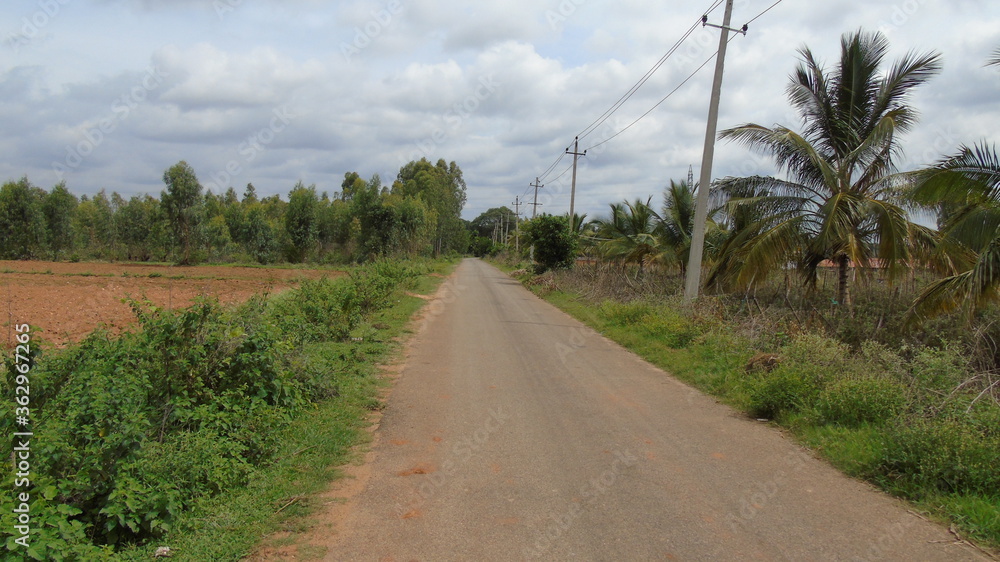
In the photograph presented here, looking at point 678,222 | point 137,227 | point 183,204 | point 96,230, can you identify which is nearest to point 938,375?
point 678,222

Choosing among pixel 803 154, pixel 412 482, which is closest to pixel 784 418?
pixel 412 482

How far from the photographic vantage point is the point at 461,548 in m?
3.71

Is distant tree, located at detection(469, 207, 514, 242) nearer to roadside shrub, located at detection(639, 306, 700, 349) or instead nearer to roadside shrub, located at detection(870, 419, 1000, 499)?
roadside shrub, located at detection(639, 306, 700, 349)

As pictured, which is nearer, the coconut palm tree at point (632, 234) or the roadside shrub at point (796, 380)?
the roadside shrub at point (796, 380)

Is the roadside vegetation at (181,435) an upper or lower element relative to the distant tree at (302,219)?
lower

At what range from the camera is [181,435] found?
4.68 m

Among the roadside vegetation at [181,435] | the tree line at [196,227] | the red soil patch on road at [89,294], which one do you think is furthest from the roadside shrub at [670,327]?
the tree line at [196,227]

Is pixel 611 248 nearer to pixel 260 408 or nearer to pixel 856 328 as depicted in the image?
pixel 856 328

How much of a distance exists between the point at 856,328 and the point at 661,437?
24.9 ft

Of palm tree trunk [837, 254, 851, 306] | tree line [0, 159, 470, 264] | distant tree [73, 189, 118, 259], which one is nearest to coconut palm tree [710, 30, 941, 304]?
palm tree trunk [837, 254, 851, 306]

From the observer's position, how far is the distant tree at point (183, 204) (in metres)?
41.8

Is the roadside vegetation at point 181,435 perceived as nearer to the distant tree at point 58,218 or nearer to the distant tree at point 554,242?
the distant tree at point 554,242

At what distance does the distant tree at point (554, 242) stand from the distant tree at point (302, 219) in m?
24.6

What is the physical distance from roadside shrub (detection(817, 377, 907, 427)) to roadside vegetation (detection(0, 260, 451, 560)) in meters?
4.99
